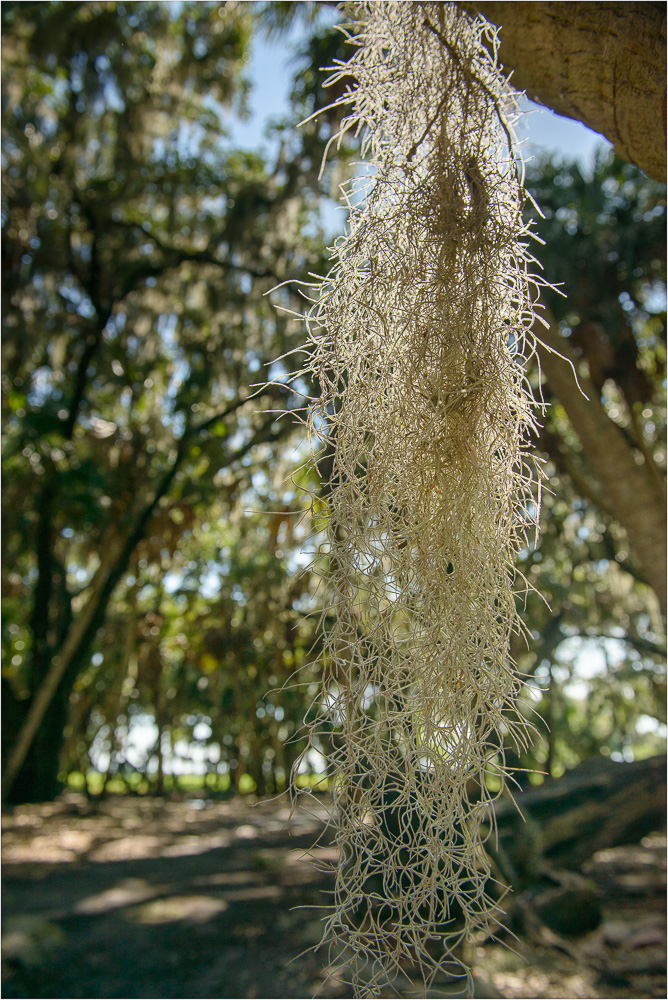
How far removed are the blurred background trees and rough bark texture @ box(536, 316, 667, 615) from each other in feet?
6.50

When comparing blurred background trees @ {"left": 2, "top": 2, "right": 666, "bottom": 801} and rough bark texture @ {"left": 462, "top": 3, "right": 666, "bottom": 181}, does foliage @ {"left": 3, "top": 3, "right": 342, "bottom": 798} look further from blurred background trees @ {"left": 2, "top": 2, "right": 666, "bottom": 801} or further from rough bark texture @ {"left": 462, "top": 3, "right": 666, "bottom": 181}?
rough bark texture @ {"left": 462, "top": 3, "right": 666, "bottom": 181}

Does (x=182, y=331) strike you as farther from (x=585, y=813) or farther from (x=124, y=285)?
(x=585, y=813)

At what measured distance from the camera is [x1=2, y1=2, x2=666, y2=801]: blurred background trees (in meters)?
5.23

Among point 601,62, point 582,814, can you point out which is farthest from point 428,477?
point 582,814

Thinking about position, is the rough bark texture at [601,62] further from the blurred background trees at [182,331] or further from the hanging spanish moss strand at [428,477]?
the blurred background trees at [182,331]

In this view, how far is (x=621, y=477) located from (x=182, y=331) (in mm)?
5394

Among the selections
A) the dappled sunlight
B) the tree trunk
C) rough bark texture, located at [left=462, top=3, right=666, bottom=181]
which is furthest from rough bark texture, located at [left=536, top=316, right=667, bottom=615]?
the dappled sunlight

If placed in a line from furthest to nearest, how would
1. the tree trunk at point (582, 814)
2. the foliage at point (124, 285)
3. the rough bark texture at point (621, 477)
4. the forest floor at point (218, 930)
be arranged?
1. the foliage at point (124, 285)
2. the tree trunk at point (582, 814)
3. the forest floor at point (218, 930)
4. the rough bark texture at point (621, 477)

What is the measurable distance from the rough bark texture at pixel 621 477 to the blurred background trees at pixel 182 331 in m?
1.98

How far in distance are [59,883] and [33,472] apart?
375 cm

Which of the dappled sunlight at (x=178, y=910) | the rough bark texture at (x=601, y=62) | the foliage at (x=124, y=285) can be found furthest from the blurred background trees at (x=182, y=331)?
the rough bark texture at (x=601, y=62)

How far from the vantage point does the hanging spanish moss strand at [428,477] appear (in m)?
1.09

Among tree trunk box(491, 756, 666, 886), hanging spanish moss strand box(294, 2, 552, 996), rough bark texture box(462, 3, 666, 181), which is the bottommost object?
tree trunk box(491, 756, 666, 886)

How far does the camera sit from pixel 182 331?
6809 millimetres
